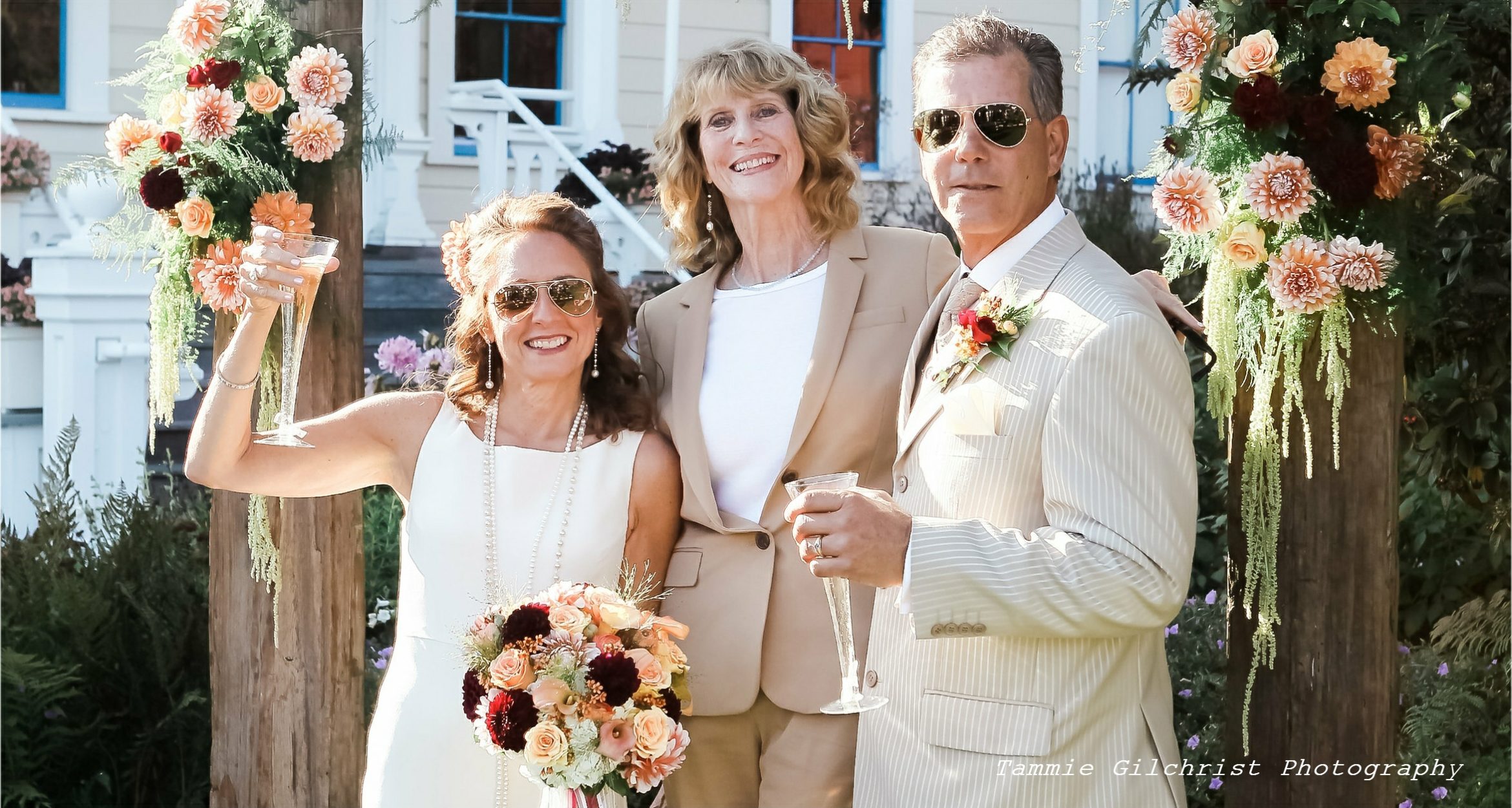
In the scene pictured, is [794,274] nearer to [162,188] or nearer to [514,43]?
[162,188]

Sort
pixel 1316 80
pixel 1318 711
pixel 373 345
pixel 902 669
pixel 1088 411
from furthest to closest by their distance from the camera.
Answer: pixel 373 345 < pixel 1318 711 < pixel 1316 80 < pixel 902 669 < pixel 1088 411

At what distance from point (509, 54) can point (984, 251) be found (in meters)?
7.14

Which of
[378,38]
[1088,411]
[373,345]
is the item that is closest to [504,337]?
[1088,411]

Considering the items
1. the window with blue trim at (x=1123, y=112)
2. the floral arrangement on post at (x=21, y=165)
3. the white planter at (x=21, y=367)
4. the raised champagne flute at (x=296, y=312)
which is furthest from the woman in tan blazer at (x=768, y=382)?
the window with blue trim at (x=1123, y=112)

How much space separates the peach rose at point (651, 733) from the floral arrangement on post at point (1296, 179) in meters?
1.49

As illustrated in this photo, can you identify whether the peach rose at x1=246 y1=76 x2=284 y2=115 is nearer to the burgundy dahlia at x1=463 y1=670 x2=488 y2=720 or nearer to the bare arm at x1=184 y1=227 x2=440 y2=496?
the bare arm at x1=184 y1=227 x2=440 y2=496

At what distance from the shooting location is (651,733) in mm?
2477

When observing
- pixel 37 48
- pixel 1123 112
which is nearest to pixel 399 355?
pixel 37 48

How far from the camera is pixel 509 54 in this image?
9117 millimetres

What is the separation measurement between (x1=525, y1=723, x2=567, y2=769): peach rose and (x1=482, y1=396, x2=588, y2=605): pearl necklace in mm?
560

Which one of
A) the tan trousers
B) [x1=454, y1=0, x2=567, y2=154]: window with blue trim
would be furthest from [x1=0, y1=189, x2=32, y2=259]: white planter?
the tan trousers

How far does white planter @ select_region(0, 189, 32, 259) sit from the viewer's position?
6.94m

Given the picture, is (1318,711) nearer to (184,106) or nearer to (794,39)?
(184,106)

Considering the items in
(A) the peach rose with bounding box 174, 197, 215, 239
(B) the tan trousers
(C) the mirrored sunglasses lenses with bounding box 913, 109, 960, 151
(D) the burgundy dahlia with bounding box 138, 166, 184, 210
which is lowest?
(B) the tan trousers
